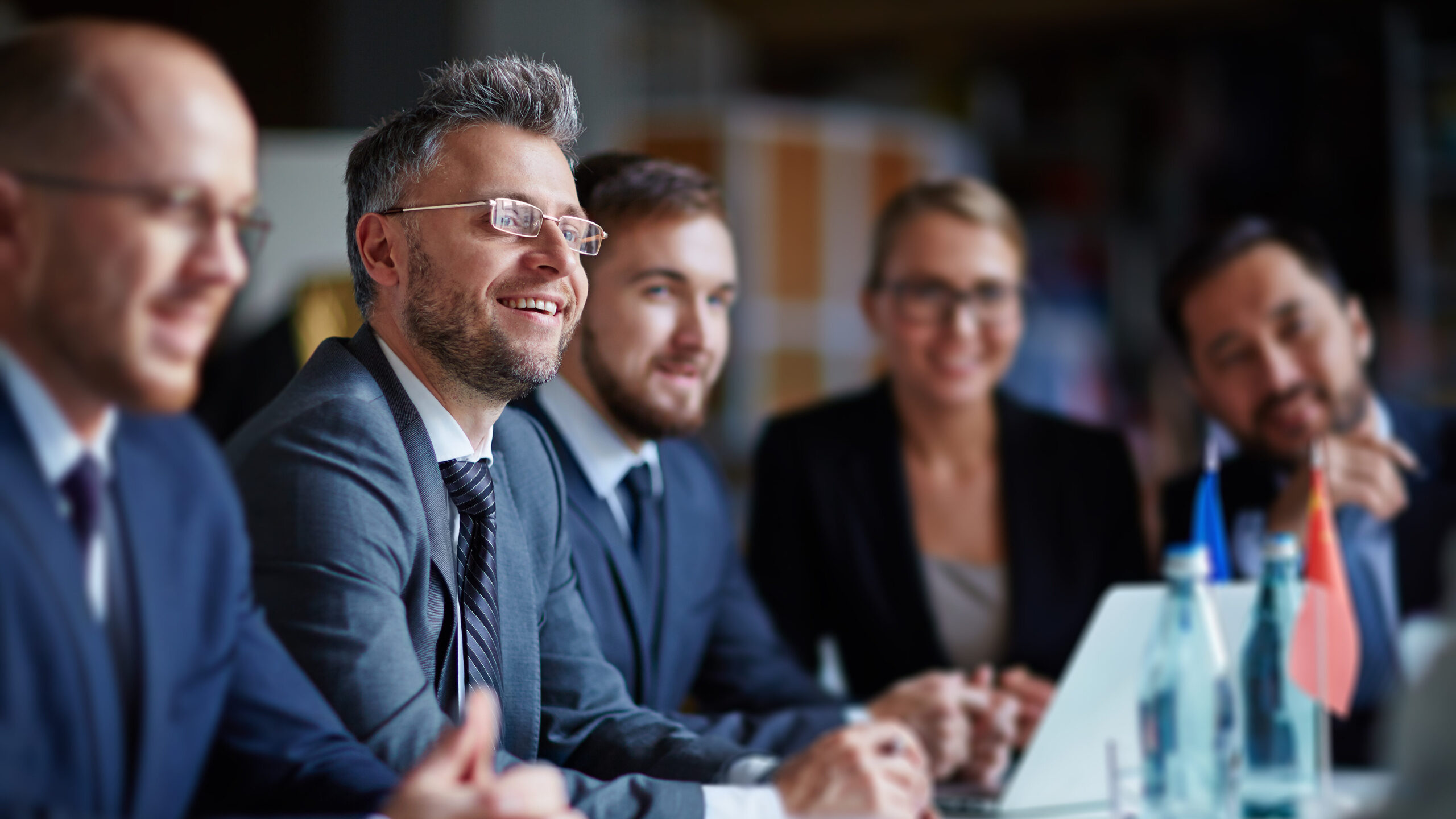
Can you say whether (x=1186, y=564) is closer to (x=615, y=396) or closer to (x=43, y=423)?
(x=615, y=396)

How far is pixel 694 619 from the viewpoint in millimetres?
1565

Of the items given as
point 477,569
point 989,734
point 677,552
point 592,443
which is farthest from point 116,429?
point 989,734

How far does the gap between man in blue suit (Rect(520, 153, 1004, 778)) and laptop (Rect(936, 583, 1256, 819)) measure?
0.17 meters

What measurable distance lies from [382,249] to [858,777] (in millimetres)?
571

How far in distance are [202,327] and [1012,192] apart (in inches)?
218

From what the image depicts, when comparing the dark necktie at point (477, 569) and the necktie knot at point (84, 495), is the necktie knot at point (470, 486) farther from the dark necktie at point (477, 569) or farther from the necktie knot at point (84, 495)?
the necktie knot at point (84, 495)

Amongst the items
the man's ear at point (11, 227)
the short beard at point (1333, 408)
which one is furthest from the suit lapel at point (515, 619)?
the short beard at point (1333, 408)

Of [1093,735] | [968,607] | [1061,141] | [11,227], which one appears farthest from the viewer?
[1061,141]

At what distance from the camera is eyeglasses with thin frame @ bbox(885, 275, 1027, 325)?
2.04 meters

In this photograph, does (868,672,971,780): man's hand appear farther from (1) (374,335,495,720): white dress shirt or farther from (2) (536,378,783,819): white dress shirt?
(1) (374,335,495,720): white dress shirt

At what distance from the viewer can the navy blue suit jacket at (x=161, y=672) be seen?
0.65m

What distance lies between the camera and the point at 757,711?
171cm

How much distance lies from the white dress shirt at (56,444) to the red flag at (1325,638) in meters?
1.15

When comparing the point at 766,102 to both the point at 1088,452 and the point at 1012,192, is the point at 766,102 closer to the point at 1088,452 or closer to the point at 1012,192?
the point at 1012,192
